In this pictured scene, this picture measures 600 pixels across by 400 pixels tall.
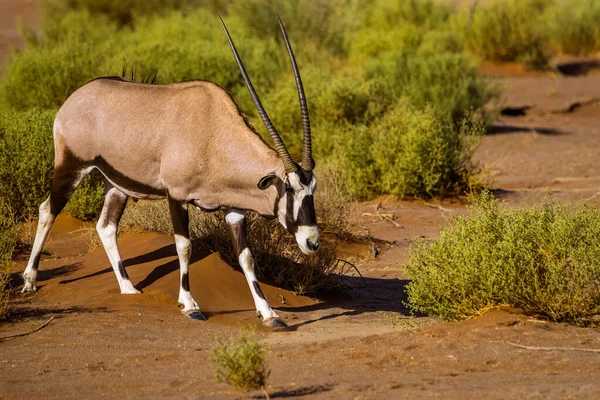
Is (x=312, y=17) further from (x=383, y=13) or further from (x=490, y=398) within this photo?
(x=490, y=398)

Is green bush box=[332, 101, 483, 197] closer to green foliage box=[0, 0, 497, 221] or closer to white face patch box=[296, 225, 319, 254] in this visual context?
green foliage box=[0, 0, 497, 221]

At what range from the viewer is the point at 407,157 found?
1464 centimetres

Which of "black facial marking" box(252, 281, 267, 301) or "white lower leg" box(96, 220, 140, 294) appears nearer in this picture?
"black facial marking" box(252, 281, 267, 301)

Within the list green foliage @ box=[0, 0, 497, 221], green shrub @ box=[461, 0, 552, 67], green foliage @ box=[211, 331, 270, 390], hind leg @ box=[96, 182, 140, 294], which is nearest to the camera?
green foliage @ box=[211, 331, 270, 390]

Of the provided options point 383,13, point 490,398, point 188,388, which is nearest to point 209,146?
point 188,388

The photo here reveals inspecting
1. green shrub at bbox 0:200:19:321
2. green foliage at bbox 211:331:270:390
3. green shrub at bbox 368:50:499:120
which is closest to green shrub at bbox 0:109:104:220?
green shrub at bbox 0:200:19:321

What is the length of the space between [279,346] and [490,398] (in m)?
2.04

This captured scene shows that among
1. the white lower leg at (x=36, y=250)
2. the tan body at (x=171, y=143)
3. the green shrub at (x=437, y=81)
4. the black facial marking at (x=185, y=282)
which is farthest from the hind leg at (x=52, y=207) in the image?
the green shrub at (x=437, y=81)

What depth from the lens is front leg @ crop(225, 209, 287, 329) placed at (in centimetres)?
800

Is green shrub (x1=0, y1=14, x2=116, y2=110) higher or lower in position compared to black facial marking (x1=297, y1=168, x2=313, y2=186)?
lower

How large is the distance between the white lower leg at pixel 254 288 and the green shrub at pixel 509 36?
22573mm

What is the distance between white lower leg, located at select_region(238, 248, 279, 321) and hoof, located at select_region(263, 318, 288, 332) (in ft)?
0.15

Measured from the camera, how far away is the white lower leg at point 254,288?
8.02 m

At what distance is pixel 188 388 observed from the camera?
20.0ft
